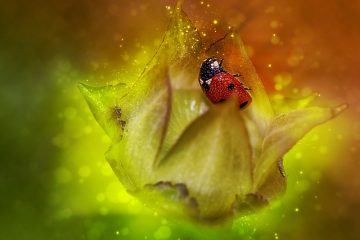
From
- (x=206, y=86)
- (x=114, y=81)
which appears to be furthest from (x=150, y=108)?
(x=114, y=81)

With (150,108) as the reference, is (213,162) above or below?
below

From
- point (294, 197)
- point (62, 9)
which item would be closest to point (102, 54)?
Answer: point (62, 9)

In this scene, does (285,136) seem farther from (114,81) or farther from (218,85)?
(114,81)

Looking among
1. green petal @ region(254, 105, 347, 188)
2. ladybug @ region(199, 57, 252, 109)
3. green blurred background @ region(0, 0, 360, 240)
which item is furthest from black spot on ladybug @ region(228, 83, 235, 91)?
green blurred background @ region(0, 0, 360, 240)

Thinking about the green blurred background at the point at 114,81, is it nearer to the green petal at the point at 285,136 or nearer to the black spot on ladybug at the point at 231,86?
the green petal at the point at 285,136

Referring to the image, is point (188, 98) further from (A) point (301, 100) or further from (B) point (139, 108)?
(A) point (301, 100)

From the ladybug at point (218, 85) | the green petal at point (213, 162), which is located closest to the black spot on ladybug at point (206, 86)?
the ladybug at point (218, 85)
